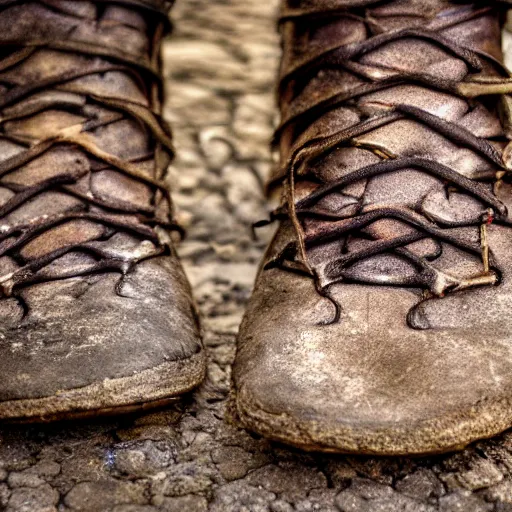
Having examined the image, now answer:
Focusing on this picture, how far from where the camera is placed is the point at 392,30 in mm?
1140

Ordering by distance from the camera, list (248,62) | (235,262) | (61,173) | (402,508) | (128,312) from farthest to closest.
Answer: (248,62)
(235,262)
(61,173)
(128,312)
(402,508)

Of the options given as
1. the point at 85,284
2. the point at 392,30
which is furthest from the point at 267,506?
the point at 392,30

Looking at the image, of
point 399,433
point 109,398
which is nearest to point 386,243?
point 399,433

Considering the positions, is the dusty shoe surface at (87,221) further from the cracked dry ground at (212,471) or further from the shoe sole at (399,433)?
the shoe sole at (399,433)

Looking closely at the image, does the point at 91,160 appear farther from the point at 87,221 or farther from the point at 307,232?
the point at 307,232

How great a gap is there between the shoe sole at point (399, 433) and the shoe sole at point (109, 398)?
15 centimetres

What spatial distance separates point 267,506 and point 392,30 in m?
0.68

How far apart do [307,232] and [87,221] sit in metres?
0.32

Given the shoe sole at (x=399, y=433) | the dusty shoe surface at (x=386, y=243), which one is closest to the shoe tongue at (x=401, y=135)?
the dusty shoe surface at (x=386, y=243)

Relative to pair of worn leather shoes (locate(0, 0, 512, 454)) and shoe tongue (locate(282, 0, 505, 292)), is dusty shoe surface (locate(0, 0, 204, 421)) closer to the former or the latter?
pair of worn leather shoes (locate(0, 0, 512, 454))

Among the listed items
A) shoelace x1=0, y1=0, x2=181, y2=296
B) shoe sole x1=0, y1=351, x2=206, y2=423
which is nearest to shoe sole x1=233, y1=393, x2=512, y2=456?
shoe sole x1=0, y1=351, x2=206, y2=423

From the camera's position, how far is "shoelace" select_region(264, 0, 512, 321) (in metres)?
1.04

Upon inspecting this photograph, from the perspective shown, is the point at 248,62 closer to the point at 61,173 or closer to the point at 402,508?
the point at 61,173

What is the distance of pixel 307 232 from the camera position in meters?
1.11
